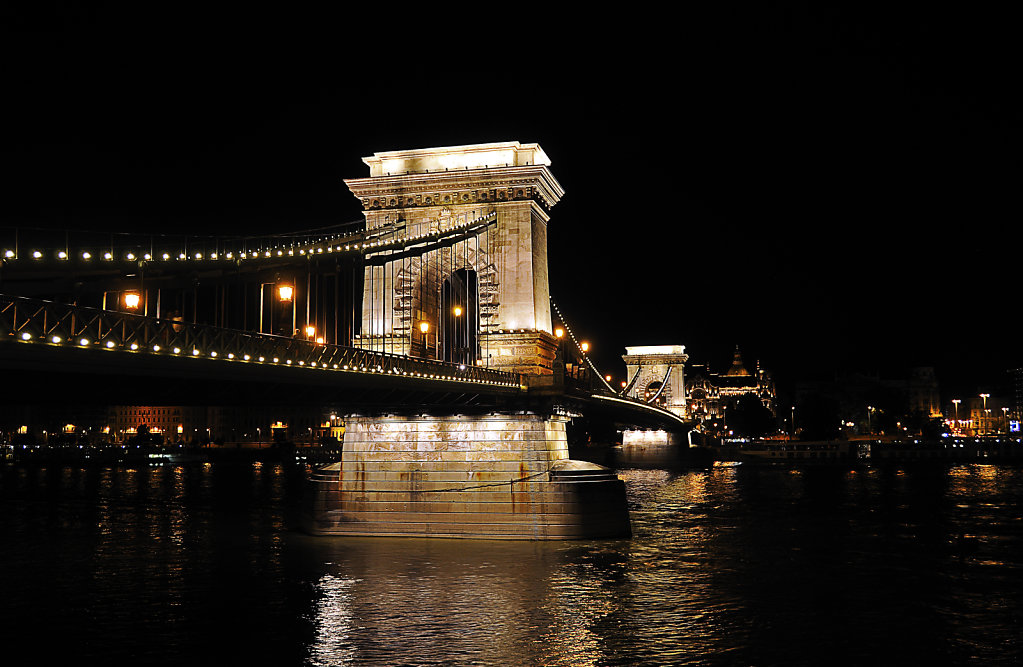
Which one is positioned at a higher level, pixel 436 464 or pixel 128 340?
pixel 128 340

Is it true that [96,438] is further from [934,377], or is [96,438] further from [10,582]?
[934,377]

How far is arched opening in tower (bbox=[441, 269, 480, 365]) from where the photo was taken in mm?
39906

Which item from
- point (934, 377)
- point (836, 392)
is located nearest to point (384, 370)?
point (836, 392)

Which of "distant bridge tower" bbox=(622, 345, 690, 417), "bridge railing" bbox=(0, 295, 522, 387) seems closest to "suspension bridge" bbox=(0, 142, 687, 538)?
"bridge railing" bbox=(0, 295, 522, 387)

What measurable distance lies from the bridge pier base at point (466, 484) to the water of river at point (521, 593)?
33.3 inches

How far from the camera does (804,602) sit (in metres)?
23.6

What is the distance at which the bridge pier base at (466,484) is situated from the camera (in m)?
30.3

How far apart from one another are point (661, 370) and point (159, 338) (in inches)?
3765

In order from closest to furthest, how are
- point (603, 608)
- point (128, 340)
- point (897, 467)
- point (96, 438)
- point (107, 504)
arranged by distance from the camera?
point (128, 340)
point (603, 608)
point (107, 504)
point (897, 467)
point (96, 438)

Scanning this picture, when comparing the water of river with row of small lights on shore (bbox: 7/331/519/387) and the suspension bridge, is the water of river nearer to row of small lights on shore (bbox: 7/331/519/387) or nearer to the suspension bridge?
the suspension bridge

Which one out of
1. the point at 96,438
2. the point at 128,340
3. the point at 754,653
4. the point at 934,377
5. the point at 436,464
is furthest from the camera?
the point at 934,377

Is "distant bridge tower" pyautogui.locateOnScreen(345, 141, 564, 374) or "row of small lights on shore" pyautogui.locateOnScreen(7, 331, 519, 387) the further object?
"distant bridge tower" pyautogui.locateOnScreen(345, 141, 564, 374)

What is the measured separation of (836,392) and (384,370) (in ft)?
521

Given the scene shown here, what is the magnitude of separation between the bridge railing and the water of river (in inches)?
212
